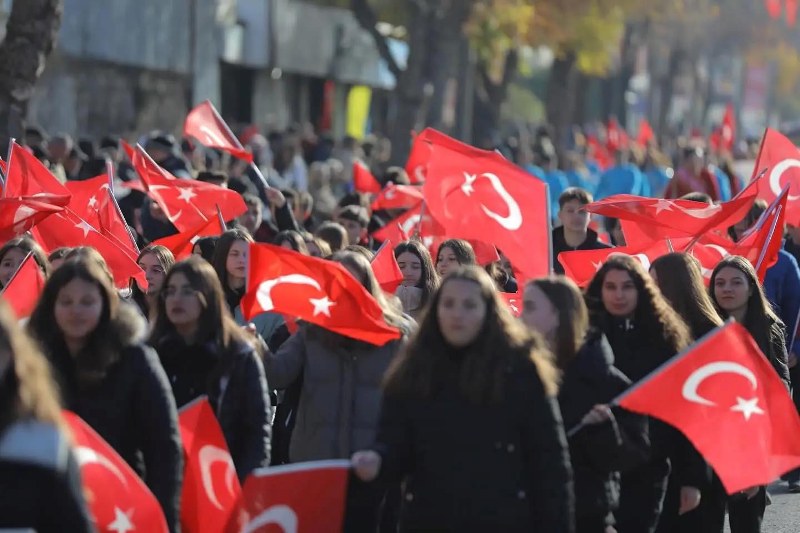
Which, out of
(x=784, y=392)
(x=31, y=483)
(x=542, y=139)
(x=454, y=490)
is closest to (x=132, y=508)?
(x=454, y=490)

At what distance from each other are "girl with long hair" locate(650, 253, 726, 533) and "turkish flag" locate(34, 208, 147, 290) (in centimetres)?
294

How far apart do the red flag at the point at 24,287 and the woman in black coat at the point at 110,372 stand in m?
2.32

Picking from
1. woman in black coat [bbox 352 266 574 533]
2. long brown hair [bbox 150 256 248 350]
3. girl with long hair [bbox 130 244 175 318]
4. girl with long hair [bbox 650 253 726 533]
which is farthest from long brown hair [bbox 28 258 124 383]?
girl with long hair [bbox 130 244 175 318]

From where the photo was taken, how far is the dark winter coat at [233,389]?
7184 mm

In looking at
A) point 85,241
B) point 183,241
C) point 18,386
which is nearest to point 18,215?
point 85,241

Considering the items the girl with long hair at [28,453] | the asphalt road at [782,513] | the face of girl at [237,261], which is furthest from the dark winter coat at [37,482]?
the asphalt road at [782,513]

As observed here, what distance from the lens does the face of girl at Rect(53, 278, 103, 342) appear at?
20.8ft

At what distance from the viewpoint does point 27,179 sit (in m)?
11.5

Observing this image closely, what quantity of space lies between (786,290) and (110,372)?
5.98 meters

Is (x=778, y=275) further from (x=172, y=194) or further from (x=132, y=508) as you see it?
(x=132, y=508)

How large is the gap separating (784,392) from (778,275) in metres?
4.34

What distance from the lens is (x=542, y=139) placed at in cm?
2723

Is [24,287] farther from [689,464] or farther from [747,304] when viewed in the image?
[747,304]

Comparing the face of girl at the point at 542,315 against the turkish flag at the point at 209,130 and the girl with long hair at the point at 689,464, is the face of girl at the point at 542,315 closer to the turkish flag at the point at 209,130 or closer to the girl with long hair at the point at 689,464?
the girl with long hair at the point at 689,464
